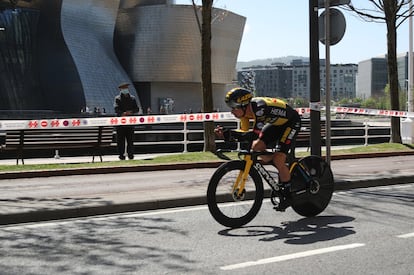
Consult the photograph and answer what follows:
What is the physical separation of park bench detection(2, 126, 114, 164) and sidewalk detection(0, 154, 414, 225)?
2.77 m

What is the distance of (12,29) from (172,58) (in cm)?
2006

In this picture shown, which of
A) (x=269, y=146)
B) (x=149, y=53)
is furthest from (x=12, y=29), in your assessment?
(x=269, y=146)

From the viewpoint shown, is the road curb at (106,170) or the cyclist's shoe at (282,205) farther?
the road curb at (106,170)

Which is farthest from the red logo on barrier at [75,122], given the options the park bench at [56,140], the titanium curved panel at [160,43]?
the titanium curved panel at [160,43]

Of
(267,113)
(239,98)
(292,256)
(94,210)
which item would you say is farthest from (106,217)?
(292,256)

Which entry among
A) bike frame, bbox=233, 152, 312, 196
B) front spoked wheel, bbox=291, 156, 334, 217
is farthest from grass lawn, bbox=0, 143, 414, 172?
bike frame, bbox=233, 152, 312, 196

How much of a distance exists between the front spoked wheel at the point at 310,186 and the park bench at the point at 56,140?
30.0 ft

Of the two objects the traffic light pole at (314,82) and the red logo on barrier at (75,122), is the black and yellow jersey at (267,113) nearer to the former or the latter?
the traffic light pole at (314,82)

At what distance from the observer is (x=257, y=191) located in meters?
6.74

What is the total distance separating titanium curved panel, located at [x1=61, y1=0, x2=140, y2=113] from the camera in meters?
58.5

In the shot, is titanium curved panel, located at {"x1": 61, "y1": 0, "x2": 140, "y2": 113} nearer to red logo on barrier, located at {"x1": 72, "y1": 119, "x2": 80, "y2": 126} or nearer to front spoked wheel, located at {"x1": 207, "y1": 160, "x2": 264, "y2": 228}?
red logo on barrier, located at {"x1": 72, "y1": 119, "x2": 80, "y2": 126}

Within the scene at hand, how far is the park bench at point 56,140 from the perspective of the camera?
584 inches

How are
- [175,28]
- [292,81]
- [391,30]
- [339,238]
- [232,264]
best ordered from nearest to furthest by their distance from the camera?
[232,264] < [339,238] < [391,30] < [175,28] < [292,81]

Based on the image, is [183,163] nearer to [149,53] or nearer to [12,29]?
[12,29]
